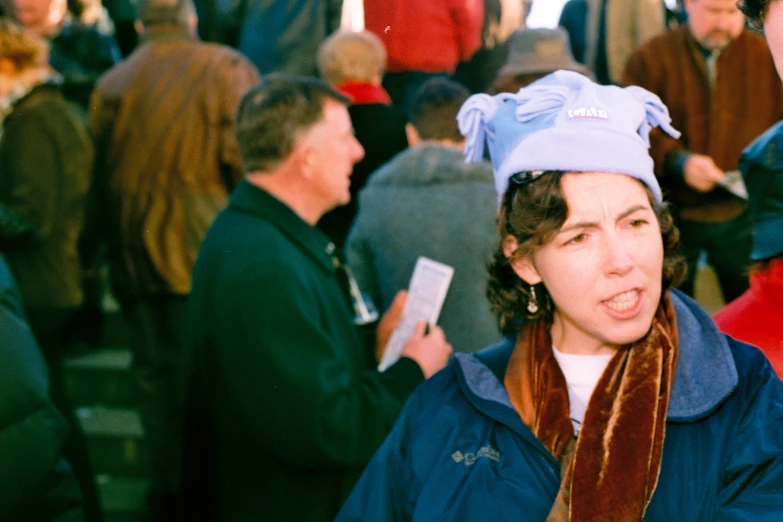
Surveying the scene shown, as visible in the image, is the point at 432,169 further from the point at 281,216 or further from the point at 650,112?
the point at 650,112

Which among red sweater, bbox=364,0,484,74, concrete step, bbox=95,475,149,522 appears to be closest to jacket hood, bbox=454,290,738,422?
red sweater, bbox=364,0,484,74

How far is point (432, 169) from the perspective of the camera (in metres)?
3.68

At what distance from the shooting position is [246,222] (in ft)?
10.1

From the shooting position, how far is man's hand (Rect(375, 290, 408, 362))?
3.30 metres

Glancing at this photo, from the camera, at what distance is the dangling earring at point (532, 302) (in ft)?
7.04

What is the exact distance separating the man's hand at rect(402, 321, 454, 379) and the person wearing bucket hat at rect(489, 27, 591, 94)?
1590 millimetres

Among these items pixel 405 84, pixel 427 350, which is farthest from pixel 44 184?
pixel 427 350

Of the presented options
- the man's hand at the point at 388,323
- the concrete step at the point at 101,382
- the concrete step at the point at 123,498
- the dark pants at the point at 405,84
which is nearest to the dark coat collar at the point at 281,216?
the man's hand at the point at 388,323

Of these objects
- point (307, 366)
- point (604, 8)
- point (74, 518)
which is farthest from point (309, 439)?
point (604, 8)

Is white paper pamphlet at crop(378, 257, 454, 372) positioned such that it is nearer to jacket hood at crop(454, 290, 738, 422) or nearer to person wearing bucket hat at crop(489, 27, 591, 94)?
jacket hood at crop(454, 290, 738, 422)

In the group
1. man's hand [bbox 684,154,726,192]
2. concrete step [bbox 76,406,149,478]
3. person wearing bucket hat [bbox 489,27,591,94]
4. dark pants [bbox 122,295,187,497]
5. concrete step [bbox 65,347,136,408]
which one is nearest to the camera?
man's hand [bbox 684,154,726,192]

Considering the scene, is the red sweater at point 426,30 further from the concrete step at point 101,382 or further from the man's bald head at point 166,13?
the concrete step at point 101,382

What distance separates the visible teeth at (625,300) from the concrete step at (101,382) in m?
4.26

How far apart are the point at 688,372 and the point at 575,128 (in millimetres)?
481
